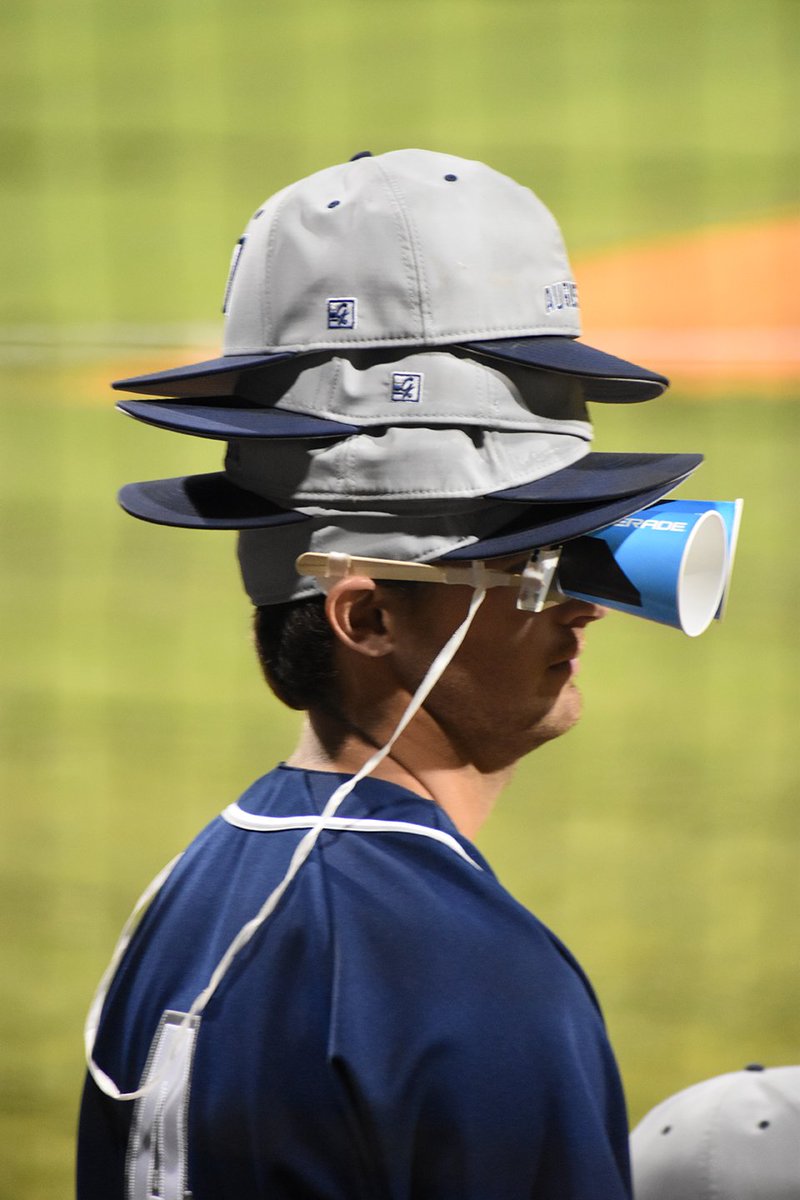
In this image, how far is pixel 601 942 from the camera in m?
3.47

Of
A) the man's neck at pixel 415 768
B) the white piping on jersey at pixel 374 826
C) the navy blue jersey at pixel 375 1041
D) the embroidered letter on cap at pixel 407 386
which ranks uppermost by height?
the embroidered letter on cap at pixel 407 386

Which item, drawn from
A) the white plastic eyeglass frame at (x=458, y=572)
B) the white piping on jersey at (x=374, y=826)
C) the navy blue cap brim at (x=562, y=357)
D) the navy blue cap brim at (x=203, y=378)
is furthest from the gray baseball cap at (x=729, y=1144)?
the navy blue cap brim at (x=203, y=378)

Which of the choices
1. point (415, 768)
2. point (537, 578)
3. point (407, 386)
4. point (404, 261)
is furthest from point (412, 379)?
point (415, 768)

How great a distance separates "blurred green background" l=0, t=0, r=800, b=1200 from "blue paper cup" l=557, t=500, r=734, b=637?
6.64 ft

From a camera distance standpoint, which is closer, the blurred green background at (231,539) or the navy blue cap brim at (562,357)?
the navy blue cap brim at (562,357)

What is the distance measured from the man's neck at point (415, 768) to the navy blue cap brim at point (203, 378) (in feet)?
1.14

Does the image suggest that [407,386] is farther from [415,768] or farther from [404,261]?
[415,768]

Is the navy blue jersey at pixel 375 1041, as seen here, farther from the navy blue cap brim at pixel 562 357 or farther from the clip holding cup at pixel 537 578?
the navy blue cap brim at pixel 562 357

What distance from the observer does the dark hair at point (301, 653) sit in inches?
56.9

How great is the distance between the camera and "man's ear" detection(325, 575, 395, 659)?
1.40 m

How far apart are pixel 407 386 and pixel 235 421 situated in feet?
0.55

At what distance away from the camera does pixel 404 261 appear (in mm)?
1383

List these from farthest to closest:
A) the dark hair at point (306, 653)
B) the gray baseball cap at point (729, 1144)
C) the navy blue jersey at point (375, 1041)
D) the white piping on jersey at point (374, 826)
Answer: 1. the gray baseball cap at point (729, 1144)
2. the dark hair at point (306, 653)
3. the white piping on jersey at point (374, 826)
4. the navy blue jersey at point (375, 1041)

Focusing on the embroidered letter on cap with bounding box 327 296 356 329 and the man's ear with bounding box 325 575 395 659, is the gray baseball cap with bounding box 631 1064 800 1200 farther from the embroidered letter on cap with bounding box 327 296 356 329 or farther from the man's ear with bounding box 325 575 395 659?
the embroidered letter on cap with bounding box 327 296 356 329
